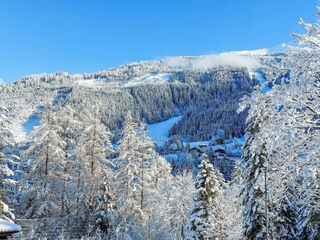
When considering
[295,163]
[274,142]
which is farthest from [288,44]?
[295,163]

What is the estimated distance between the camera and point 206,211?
2023cm

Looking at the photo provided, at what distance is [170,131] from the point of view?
598ft

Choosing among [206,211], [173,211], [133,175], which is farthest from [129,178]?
[206,211]

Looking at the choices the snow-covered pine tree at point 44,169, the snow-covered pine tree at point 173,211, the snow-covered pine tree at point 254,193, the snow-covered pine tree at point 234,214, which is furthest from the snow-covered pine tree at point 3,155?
the snow-covered pine tree at point 173,211

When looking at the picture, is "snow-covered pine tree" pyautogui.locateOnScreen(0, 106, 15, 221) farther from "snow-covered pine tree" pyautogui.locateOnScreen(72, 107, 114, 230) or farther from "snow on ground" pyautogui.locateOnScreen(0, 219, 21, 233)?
"snow-covered pine tree" pyautogui.locateOnScreen(72, 107, 114, 230)

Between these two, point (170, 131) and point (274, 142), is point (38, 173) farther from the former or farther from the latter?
point (170, 131)

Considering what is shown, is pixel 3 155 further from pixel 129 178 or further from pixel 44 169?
pixel 129 178

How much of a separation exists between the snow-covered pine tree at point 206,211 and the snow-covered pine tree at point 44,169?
10219 mm

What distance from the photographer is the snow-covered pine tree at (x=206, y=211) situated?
781 inches

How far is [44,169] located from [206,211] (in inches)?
500

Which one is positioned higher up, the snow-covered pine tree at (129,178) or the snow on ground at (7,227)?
the snow-covered pine tree at (129,178)

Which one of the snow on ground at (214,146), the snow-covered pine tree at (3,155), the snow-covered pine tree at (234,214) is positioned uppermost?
the snow on ground at (214,146)

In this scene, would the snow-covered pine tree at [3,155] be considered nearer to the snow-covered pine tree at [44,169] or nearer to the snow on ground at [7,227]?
the snow-covered pine tree at [44,169]

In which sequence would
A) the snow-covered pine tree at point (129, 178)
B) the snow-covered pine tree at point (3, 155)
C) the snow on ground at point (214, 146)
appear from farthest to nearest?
the snow on ground at point (214, 146)
the snow-covered pine tree at point (129, 178)
the snow-covered pine tree at point (3, 155)
